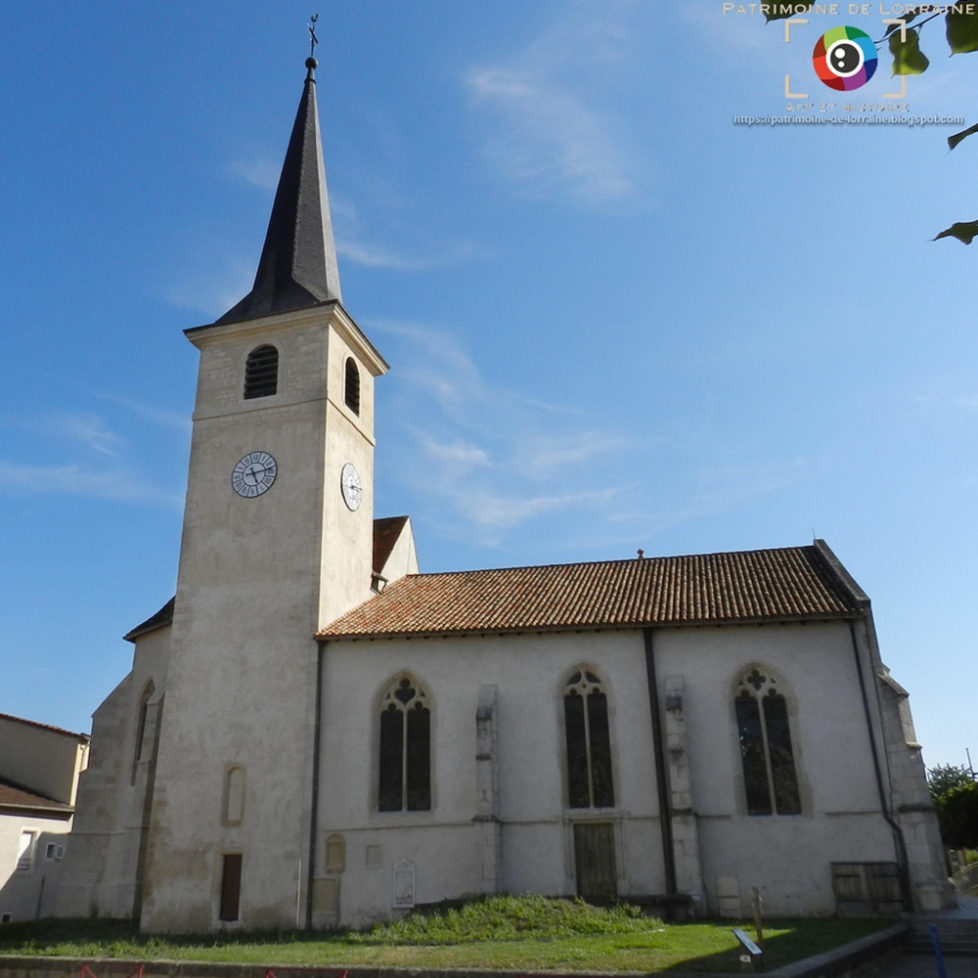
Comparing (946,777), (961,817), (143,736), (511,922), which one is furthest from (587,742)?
(946,777)

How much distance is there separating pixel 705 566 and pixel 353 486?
10.4 metres

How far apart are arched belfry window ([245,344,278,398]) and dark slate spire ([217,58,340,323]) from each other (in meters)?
1.09

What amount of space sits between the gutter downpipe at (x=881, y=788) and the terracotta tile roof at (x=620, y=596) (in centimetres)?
103

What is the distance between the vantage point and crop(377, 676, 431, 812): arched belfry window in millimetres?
20391

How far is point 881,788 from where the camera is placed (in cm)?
1816

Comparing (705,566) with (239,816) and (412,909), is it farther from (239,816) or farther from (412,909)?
(239,816)

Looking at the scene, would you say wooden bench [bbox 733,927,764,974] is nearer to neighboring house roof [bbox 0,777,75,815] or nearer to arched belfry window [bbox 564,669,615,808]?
arched belfry window [bbox 564,669,615,808]

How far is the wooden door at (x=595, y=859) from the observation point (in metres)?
18.8

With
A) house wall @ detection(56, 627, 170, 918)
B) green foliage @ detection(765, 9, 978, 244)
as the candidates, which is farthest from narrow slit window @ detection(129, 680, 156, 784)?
green foliage @ detection(765, 9, 978, 244)

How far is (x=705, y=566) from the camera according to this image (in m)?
24.1

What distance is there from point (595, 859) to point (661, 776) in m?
2.35

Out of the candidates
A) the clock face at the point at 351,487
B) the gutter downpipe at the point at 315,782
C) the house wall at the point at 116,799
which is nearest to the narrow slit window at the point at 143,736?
the house wall at the point at 116,799

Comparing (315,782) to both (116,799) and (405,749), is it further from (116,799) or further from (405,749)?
(116,799)

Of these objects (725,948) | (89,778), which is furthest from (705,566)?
(89,778)
